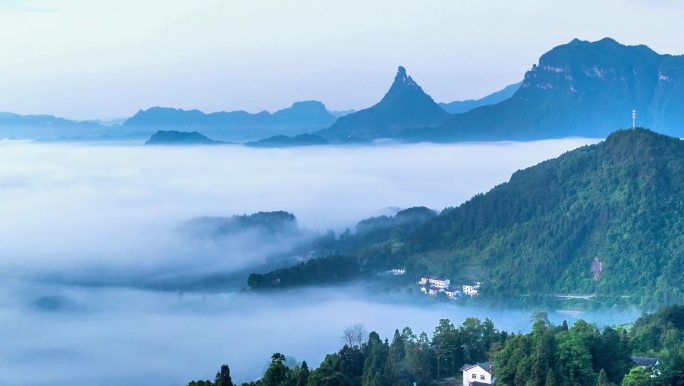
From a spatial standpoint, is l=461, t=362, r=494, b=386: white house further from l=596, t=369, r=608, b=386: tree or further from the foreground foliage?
l=596, t=369, r=608, b=386: tree

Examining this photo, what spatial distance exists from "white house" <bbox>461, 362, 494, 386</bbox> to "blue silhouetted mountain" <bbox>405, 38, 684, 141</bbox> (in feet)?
334

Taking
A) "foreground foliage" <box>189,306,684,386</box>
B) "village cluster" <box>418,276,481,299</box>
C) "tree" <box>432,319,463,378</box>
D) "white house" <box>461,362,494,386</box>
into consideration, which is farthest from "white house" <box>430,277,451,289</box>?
"white house" <box>461,362,494,386</box>

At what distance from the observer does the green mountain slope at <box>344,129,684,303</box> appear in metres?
57.1

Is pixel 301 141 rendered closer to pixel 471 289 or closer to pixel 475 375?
pixel 471 289

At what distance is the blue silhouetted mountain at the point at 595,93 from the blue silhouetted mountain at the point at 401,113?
86.9ft

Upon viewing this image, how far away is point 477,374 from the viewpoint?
31125 mm

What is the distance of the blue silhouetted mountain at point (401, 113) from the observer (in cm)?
16312

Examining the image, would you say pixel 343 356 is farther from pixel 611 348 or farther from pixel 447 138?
Answer: pixel 447 138

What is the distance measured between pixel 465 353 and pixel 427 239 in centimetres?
3536

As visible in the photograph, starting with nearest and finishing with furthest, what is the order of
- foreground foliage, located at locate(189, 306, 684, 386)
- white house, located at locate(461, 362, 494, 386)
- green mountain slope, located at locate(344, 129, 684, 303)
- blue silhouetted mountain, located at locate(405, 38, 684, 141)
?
1. foreground foliage, located at locate(189, 306, 684, 386)
2. white house, located at locate(461, 362, 494, 386)
3. green mountain slope, located at locate(344, 129, 684, 303)
4. blue silhouetted mountain, located at locate(405, 38, 684, 141)

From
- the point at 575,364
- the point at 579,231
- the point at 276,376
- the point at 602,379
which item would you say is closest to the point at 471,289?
the point at 579,231

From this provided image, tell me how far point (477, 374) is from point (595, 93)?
109m

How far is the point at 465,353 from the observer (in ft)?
112

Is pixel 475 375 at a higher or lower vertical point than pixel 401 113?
lower
